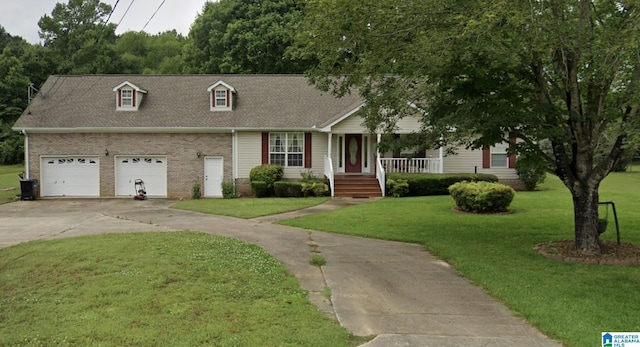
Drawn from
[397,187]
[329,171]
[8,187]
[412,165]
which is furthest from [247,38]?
[397,187]

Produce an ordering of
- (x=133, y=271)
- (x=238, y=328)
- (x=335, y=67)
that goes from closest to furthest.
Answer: (x=238, y=328)
(x=133, y=271)
(x=335, y=67)

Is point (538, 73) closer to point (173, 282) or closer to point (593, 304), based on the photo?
point (593, 304)

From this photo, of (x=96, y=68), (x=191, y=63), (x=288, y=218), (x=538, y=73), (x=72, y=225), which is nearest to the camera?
(x=538, y=73)

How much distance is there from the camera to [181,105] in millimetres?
24125

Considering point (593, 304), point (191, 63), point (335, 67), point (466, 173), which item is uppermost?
point (191, 63)

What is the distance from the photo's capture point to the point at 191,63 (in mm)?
42719

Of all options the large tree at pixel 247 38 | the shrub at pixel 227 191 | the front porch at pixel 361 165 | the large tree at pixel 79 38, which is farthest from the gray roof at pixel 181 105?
the large tree at pixel 79 38

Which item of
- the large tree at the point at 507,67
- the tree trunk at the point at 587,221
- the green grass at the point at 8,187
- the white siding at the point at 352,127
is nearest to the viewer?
the large tree at the point at 507,67

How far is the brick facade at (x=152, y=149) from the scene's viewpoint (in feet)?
74.5

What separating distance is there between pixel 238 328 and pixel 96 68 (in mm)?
48736

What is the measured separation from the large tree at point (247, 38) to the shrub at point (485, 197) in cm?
2118

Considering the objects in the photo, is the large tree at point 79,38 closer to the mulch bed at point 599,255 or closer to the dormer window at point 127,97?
the dormer window at point 127,97

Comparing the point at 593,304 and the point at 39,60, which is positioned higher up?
the point at 39,60

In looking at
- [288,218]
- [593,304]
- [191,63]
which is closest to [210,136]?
[288,218]
